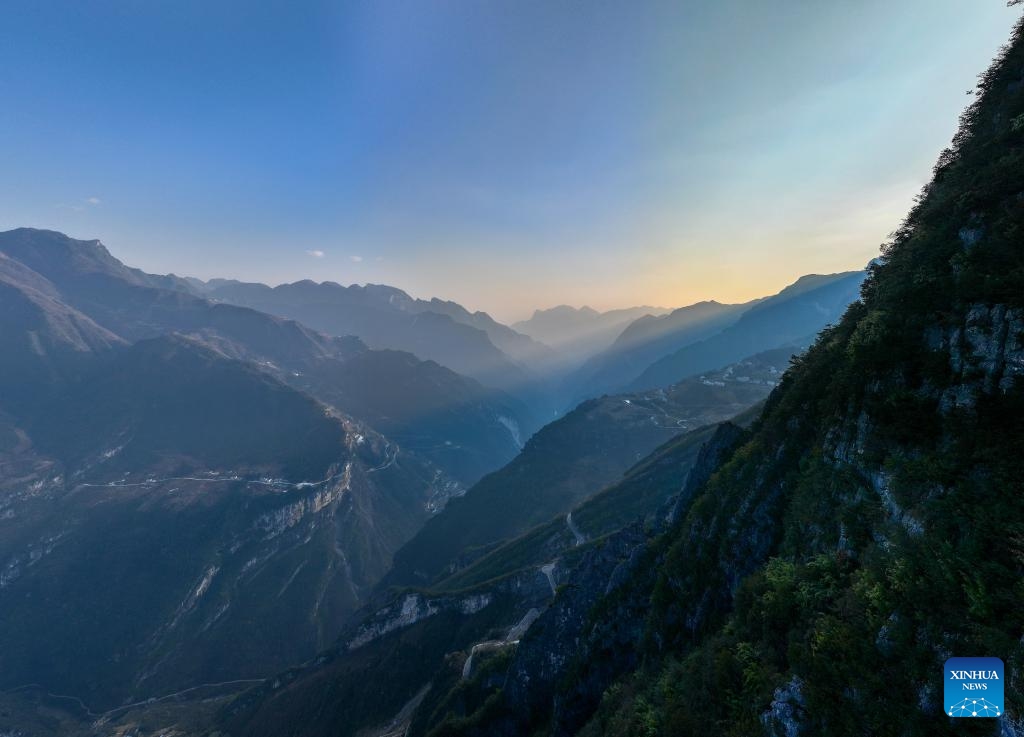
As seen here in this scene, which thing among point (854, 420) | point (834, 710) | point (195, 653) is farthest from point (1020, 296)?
point (195, 653)

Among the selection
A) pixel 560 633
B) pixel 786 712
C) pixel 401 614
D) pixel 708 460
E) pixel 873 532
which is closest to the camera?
pixel 786 712

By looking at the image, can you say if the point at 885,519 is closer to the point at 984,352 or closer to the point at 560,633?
the point at 984,352

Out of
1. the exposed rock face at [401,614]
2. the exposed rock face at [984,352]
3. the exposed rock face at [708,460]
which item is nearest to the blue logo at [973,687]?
the exposed rock face at [984,352]

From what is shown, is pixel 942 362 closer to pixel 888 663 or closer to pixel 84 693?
pixel 888 663

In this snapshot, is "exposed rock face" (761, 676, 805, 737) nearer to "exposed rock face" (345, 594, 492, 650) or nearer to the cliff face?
the cliff face

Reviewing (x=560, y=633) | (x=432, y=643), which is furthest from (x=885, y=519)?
(x=432, y=643)
